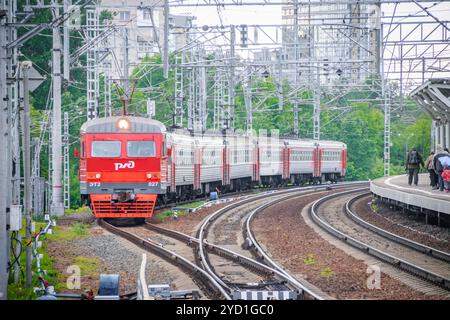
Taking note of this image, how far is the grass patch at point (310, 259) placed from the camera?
1309 centimetres

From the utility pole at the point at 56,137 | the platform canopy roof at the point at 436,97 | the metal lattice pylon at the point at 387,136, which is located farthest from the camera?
the metal lattice pylon at the point at 387,136

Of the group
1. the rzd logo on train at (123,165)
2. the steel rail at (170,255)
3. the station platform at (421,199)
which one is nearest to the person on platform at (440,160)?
the station platform at (421,199)

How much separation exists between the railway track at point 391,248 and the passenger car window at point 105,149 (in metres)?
4.52

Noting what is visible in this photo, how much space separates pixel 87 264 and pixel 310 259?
3125 millimetres

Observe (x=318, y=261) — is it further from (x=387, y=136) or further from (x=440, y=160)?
(x=387, y=136)

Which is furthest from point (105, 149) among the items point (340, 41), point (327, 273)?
point (340, 41)

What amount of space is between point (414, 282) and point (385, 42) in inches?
647

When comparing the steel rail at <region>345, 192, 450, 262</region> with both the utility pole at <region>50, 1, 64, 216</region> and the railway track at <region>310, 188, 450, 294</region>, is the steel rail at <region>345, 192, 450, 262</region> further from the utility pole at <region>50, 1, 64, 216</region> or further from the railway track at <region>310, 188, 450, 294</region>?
the utility pole at <region>50, 1, 64, 216</region>

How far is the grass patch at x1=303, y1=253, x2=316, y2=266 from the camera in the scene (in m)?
13.1

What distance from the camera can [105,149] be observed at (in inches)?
771

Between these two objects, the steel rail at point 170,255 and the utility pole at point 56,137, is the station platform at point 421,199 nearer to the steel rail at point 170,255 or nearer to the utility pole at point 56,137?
the steel rail at point 170,255

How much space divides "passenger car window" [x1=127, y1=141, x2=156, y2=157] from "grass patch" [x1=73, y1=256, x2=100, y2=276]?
586 cm
